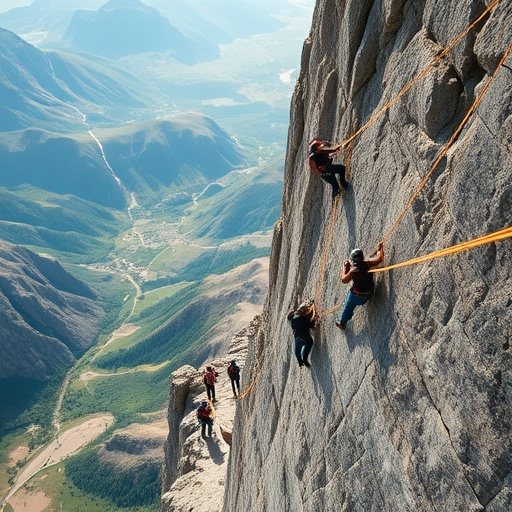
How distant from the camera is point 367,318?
12.2 metres

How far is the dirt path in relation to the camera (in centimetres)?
13100

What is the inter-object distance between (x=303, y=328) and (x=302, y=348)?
0.90 meters

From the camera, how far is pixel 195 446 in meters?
34.8

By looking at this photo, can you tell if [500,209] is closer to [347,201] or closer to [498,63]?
[498,63]

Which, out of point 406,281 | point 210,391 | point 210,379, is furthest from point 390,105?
point 210,391

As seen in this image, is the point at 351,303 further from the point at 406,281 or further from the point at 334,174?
the point at 334,174

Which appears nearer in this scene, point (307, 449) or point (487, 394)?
point (487, 394)

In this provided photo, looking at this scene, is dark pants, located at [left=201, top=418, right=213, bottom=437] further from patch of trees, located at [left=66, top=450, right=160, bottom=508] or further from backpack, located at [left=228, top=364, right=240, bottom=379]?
patch of trees, located at [left=66, top=450, right=160, bottom=508]

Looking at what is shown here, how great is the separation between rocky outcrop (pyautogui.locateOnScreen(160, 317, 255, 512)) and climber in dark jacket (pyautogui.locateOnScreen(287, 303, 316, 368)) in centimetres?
1264

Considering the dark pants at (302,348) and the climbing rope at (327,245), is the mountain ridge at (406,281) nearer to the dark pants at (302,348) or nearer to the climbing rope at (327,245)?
Answer: the climbing rope at (327,245)

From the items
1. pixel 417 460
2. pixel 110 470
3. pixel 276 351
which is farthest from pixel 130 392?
pixel 417 460

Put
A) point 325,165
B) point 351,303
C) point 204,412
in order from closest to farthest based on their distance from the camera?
point 351,303 < point 325,165 < point 204,412

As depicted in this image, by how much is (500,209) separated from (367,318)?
4.89 m

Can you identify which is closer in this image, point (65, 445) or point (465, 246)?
point (465, 246)
